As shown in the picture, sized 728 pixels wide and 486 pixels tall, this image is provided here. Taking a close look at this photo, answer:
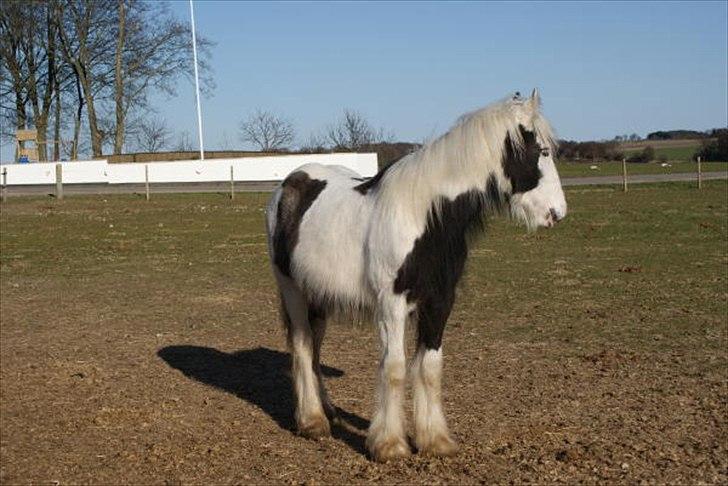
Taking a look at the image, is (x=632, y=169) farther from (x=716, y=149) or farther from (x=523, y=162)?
(x=523, y=162)

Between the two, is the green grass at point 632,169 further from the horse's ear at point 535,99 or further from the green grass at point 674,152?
the horse's ear at point 535,99

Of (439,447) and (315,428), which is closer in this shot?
(439,447)

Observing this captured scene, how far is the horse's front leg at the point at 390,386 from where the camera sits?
219 inches

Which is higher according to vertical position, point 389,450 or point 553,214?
point 553,214

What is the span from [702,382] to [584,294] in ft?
16.3

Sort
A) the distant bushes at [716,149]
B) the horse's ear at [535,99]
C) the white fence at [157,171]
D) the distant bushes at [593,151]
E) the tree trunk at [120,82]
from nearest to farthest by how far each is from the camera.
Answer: the horse's ear at [535,99], the white fence at [157,171], the tree trunk at [120,82], the distant bushes at [716,149], the distant bushes at [593,151]

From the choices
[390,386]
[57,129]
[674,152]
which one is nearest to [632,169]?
[674,152]

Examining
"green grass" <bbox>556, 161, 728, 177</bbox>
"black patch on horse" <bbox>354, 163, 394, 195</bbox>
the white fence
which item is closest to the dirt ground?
"black patch on horse" <bbox>354, 163, 394, 195</bbox>

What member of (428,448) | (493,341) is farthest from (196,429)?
(493,341)

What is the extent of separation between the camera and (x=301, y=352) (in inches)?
264

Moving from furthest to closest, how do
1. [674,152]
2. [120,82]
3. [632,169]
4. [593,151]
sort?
[674,152] → [593,151] → [632,169] → [120,82]

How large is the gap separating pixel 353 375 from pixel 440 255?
9.76ft

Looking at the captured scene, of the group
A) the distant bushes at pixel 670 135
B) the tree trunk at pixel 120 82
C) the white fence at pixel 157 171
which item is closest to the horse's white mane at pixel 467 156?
the white fence at pixel 157 171

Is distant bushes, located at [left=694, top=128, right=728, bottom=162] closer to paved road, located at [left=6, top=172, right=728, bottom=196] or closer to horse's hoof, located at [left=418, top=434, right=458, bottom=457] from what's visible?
paved road, located at [left=6, top=172, right=728, bottom=196]
